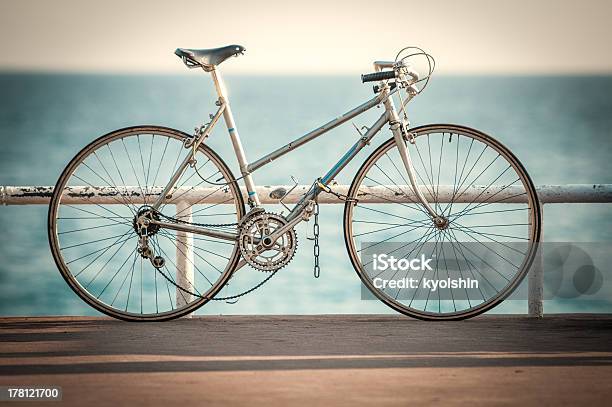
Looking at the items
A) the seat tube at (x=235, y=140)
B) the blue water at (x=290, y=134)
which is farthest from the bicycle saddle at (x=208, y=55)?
the blue water at (x=290, y=134)

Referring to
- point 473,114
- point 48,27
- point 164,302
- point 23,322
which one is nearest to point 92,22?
point 48,27

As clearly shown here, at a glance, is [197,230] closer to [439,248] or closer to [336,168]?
[336,168]

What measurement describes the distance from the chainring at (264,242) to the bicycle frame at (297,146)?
2.4 inches

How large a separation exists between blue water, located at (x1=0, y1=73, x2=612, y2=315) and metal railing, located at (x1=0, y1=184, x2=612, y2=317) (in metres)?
13.7

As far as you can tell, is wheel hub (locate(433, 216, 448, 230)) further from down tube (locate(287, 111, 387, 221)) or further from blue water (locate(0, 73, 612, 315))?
blue water (locate(0, 73, 612, 315))

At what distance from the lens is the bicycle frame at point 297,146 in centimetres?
465

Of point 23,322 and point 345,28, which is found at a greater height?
point 345,28

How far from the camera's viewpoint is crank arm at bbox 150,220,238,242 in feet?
15.4

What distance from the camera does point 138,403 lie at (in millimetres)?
3078

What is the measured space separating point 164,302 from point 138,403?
2182 centimetres

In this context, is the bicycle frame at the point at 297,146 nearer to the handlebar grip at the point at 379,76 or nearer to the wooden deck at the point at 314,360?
the handlebar grip at the point at 379,76

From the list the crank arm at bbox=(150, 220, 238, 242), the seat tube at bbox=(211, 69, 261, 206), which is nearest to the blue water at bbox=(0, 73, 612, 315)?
the crank arm at bbox=(150, 220, 238, 242)

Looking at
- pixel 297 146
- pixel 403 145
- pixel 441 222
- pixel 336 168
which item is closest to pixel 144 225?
pixel 297 146

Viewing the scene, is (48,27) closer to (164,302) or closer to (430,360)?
(164,302)
